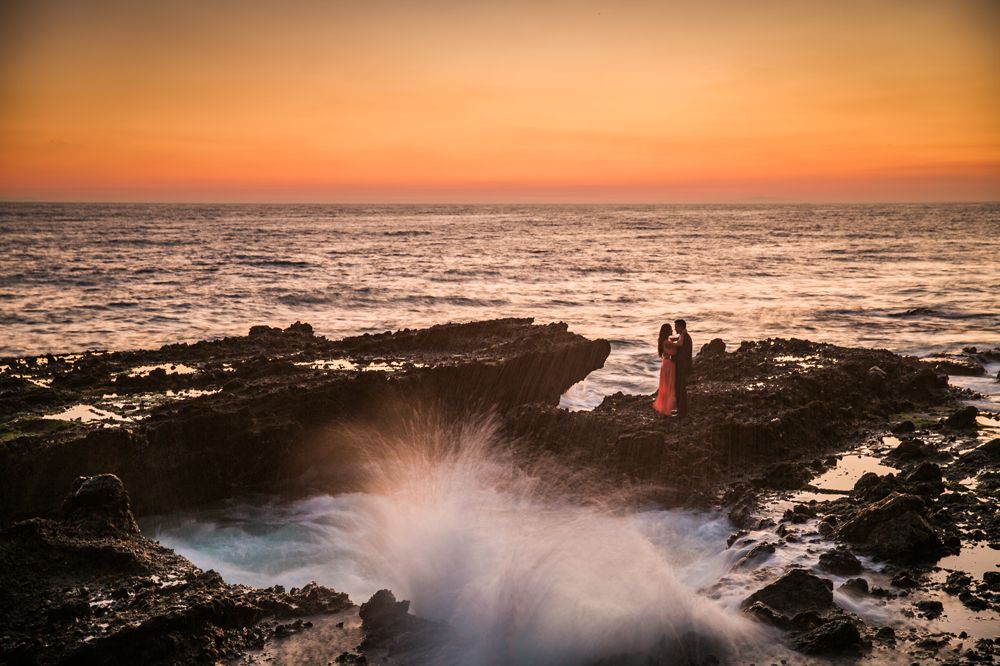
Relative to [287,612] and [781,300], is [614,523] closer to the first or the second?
[287,612]

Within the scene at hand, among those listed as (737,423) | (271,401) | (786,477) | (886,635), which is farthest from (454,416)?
(886,635)

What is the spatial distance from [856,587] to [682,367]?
544 centimetres

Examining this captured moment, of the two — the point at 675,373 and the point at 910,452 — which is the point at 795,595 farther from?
the point at 675,373

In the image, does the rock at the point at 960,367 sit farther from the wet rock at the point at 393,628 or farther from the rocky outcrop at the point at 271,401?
the wet rock at the point at 393,628

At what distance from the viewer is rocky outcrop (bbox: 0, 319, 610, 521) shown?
9969 mm

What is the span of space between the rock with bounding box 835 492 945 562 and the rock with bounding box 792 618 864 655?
200 centimetres

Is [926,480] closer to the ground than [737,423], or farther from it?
closer to the ground

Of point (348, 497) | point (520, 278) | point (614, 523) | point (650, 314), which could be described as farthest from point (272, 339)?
point (520, 278)

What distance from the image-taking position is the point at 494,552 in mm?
8461

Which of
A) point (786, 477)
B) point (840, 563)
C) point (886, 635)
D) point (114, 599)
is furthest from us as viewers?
point (786, 477)

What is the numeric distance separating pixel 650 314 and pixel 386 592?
26499mm

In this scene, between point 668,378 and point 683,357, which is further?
point 668,378

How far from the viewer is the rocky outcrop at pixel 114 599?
247 inches

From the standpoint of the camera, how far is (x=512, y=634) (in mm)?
6984
